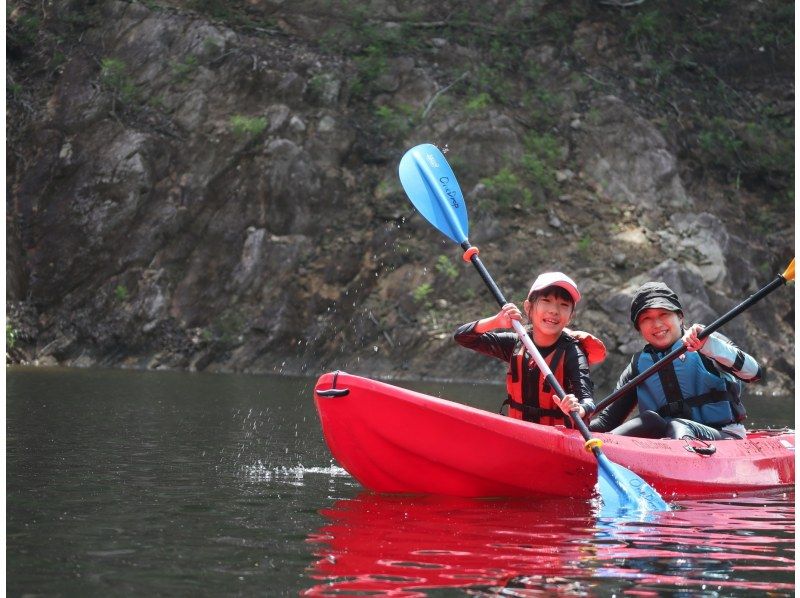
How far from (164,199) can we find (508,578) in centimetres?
1537

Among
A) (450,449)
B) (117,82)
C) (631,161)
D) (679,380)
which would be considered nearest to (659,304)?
(679,380)

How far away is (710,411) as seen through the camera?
6055mm

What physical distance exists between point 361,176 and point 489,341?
13.3 metres

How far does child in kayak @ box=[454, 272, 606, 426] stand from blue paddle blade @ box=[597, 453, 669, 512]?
320 millimetres

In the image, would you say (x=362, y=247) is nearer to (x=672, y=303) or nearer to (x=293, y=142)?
(x=293, y=142)

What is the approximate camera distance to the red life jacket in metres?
5.49

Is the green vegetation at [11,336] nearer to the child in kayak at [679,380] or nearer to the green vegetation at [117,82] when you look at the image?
the green vegetation at [117,82]

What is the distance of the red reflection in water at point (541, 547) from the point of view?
328cm

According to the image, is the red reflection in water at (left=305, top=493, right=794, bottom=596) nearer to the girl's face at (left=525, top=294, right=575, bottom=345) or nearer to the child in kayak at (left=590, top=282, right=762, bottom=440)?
the child in kayak at (left=590, top=282, right=762, bottom=440)

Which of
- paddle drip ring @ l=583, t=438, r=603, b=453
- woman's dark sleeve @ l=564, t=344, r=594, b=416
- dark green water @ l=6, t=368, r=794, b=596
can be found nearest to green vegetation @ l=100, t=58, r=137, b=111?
dark green water @ l=6, t=368, r=794, b=596

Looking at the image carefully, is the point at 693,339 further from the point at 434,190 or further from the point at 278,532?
the point at 278,532

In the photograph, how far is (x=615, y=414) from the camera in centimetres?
639

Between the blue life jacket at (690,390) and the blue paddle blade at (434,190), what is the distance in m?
1.67

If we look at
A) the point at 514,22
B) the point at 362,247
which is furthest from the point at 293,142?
the point at 514,22
